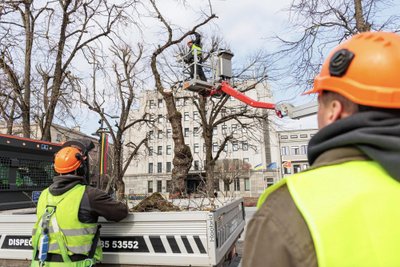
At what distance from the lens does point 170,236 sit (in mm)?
2832

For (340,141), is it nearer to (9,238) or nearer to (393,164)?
(393,164)

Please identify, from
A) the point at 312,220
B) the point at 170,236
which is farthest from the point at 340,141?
the point at 170,236

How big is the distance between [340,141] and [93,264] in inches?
103

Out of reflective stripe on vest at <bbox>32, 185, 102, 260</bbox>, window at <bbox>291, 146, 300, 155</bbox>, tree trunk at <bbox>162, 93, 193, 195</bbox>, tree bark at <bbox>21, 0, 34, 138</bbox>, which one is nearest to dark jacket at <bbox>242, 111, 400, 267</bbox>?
reflective stripe on vest at <bbox>32, 185, 102, 260</bbox>

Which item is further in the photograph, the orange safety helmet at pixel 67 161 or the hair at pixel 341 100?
the orange safety helmet at pixel 67 161

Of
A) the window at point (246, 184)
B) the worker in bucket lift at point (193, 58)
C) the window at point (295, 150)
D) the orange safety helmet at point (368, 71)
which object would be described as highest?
the window at point (295, 150)

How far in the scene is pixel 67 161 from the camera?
314 cm

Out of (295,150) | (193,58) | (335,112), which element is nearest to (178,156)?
(193,58)

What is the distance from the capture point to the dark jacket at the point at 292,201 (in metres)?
0.91

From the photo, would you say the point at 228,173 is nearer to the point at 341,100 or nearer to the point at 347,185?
the point at 341,100

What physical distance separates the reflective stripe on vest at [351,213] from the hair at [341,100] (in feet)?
0.74

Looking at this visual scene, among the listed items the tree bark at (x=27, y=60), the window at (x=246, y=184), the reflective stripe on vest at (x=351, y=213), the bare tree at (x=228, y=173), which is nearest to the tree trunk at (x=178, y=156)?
the bare tree at (x=228, y=173)

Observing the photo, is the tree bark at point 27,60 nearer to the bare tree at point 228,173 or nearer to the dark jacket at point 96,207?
the bare tree at point 228,173

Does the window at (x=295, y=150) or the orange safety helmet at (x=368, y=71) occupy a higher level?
the window at (x=295, y=150)
